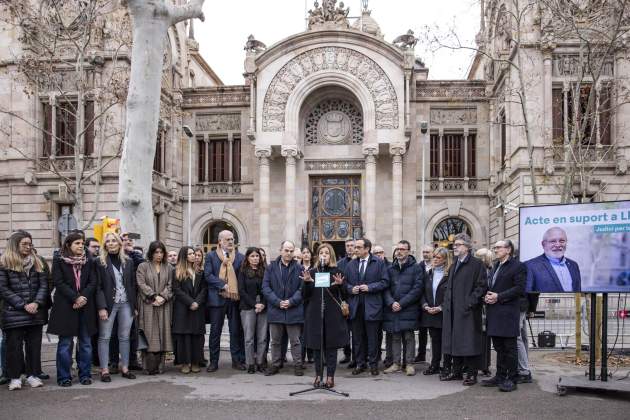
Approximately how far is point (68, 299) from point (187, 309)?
6.45 feet

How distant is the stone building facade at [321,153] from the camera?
29.4 m

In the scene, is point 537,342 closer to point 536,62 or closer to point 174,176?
point 536,62

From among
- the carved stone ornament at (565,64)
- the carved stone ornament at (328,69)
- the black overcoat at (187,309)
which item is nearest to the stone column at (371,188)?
the carved stone ornament at (328,69)

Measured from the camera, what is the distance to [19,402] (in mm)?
8500

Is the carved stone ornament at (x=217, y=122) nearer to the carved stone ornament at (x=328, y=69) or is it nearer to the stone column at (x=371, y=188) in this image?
the carved stone ornament at (x=328, y=69)

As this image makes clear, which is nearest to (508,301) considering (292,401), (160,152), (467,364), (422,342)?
(467,364)

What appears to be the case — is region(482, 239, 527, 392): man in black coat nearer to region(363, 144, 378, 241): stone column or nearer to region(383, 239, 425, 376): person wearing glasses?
region(383, 239, 425, 376): person wearing glasses

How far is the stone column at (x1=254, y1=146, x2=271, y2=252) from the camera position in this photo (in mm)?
30562

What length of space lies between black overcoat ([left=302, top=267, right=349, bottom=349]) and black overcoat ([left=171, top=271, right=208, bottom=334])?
7.20 feet

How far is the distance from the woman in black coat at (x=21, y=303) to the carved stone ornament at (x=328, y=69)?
21699mm

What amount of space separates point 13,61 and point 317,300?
24.2m

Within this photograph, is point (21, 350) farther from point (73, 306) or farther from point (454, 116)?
point (454, 116)

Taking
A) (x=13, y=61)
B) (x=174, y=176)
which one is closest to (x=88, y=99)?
(x=13, y=61)

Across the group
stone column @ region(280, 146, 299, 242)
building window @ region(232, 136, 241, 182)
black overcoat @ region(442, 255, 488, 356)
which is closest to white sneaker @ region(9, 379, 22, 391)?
black overcoat @ region(442, 255, 488, 356)
